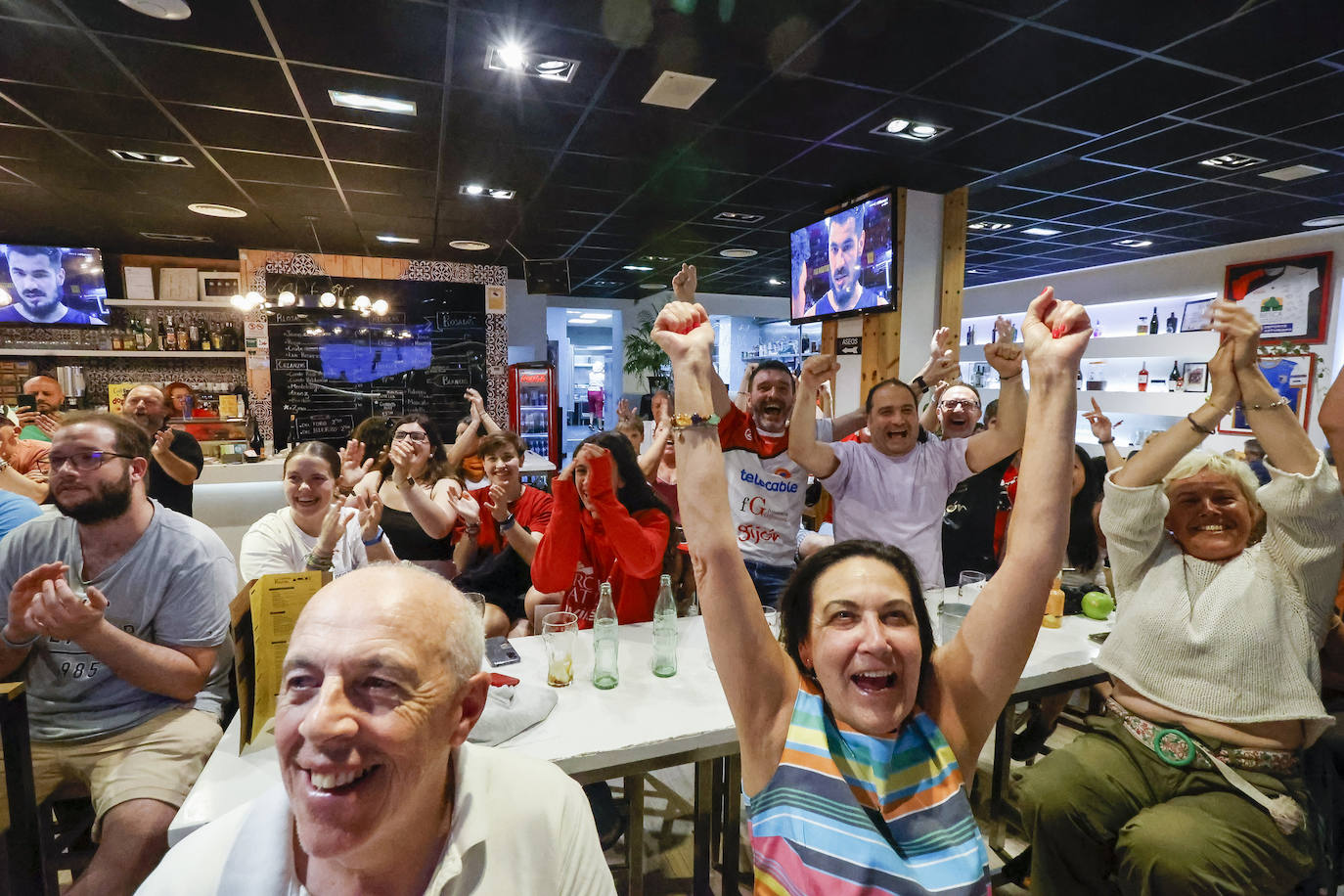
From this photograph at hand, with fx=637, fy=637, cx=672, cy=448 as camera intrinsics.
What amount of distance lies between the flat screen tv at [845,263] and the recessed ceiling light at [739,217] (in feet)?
1.45

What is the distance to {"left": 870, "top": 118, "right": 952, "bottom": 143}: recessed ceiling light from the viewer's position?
12.0 feet

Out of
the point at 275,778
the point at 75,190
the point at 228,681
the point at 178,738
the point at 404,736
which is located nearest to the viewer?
the point at 404,736

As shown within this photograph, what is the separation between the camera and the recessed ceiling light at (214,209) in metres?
5.47

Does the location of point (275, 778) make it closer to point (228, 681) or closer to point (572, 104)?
point (228, 681)

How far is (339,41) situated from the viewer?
9.27ft

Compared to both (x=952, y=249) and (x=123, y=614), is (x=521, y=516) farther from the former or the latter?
(x=952, y=249)

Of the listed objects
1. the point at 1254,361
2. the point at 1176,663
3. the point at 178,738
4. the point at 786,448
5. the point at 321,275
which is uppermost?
the point at 321,275

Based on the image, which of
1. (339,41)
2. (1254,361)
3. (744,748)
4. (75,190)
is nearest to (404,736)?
(744,748)

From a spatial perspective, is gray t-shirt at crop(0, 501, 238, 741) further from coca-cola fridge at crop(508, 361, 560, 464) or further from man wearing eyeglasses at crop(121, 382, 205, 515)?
coca-cola fridge at crop(508, 361, 560, 464)

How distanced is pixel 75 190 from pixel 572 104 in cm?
451

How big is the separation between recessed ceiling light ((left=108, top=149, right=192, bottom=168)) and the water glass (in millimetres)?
5376

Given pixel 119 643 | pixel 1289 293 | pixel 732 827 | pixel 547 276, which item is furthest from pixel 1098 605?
pixel 1289 293

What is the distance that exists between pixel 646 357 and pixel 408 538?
923 centimetres

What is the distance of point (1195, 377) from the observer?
25.2 feet
